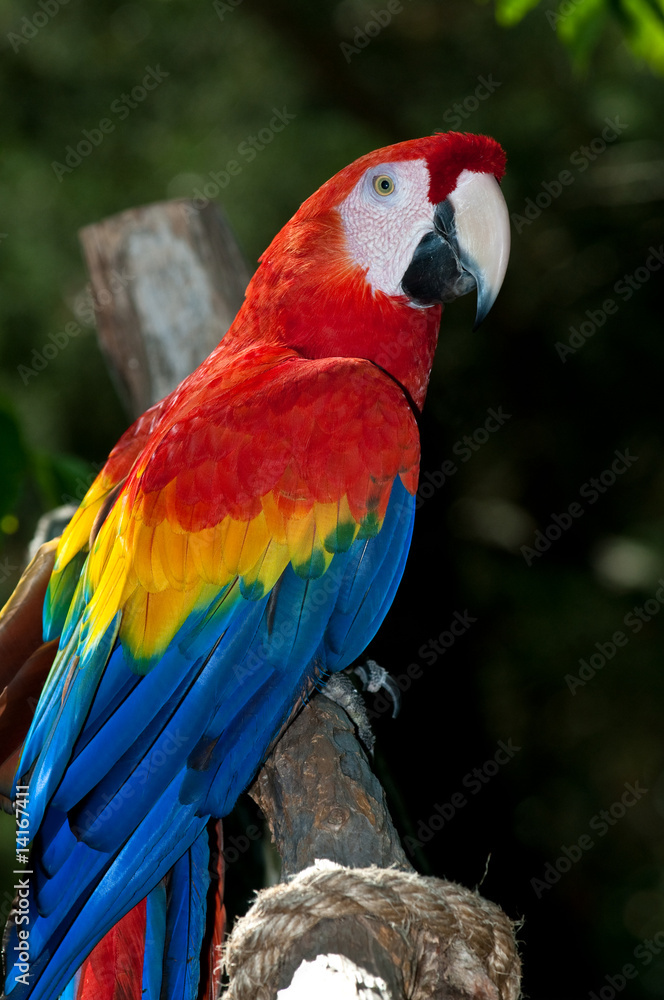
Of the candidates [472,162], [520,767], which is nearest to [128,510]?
[472,162]

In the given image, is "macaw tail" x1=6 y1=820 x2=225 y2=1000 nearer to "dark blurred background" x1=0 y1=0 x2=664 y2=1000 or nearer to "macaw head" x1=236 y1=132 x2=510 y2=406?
"macaw head" x1=236 y1=132 x2=510 y2=406

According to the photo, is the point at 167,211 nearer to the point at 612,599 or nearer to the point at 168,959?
the point at 168,959

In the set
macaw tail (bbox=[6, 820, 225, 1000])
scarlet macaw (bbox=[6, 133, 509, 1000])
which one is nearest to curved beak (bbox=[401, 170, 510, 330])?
scarlet macaw (bbox=[6, 133, 509, 1000])

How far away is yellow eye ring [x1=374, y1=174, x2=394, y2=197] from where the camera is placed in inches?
58.9

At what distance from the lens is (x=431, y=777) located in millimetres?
2916

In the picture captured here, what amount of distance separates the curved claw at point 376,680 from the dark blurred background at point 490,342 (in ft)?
4.35

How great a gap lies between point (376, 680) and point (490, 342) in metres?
1.90

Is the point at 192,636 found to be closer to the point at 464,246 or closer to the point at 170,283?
the point at 464,246

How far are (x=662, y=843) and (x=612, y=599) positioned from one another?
0.92 meters

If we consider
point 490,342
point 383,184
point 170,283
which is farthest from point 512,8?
point 490,342

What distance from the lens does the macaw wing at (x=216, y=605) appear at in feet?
3.80

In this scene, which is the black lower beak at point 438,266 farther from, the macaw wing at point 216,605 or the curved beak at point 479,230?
the macaw wing at point 216,605

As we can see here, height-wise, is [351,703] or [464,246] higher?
[464,246]

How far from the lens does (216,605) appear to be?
1239 mm
